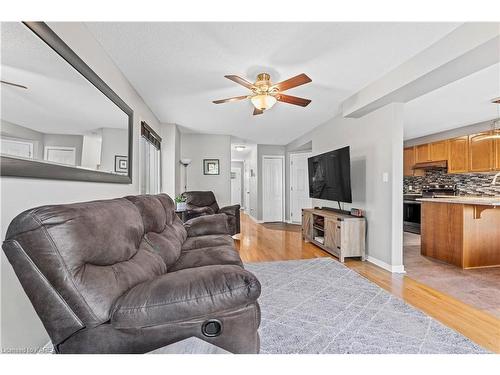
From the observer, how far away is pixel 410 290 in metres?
2.49

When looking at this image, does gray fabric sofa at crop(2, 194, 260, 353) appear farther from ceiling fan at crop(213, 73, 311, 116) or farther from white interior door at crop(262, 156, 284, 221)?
white interior door at crop(262, 156, 284, 221)

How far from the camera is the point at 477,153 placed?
178 inches

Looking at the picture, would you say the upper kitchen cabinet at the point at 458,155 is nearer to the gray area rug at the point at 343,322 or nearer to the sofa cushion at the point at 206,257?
the gray area rug at the point at 343,322

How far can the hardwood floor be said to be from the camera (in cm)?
179

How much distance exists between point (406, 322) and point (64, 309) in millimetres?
2160

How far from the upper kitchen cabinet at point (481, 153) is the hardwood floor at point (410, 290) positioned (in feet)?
10.1

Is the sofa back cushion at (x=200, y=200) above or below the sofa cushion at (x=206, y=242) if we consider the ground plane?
above

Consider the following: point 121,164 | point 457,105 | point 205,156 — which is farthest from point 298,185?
point 121,164

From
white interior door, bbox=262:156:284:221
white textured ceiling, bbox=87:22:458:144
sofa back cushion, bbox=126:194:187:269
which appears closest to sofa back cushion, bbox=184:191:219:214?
white textured ceiling, bbox=87:22:458:144

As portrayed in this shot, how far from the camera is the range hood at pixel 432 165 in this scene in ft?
16.8

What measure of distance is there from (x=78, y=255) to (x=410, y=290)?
112 inches

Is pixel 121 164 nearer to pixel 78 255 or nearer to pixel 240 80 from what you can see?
pixel 240 80

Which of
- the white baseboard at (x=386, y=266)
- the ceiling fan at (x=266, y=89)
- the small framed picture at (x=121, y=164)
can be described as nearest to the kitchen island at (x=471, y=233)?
the white baseboard at (x=386, y=266)
